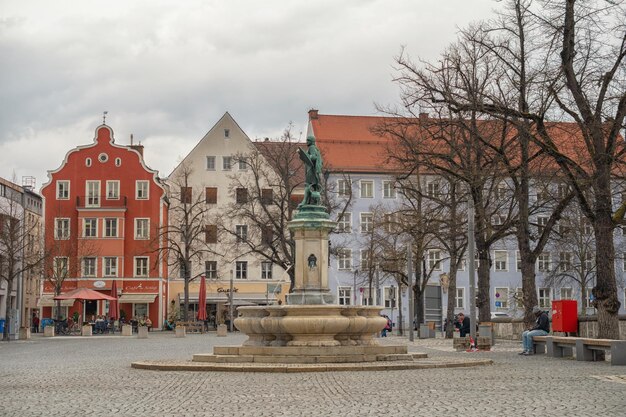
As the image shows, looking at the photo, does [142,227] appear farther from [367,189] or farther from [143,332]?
[143,332]

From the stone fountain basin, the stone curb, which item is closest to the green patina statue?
the stone fountain basin

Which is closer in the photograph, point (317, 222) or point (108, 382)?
point (108, 382)

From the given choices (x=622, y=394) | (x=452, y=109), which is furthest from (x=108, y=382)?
(x=452, y=109)

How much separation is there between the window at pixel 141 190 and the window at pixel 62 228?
17.6 feet

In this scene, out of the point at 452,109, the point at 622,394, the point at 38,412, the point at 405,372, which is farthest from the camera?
the point at 452,109

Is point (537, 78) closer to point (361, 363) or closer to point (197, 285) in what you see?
point (361, 363)

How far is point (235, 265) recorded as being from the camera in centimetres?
7656

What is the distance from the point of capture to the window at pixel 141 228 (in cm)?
7256

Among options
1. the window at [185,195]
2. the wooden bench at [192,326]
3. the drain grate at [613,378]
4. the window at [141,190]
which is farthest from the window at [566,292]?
the drain grate at [613,378]

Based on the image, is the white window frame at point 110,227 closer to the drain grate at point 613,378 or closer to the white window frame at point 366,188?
the white window frame at point 366,188

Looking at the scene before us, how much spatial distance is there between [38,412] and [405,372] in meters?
8.75

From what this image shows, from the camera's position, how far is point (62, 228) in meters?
70.2

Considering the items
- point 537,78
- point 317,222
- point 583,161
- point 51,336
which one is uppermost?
point 537,78

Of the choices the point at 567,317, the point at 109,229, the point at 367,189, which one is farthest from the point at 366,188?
the point at 567,317
